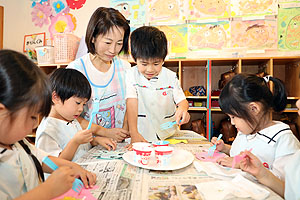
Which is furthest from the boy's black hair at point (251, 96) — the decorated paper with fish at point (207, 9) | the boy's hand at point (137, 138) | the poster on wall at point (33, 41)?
the poster on wall at point (33, 41)

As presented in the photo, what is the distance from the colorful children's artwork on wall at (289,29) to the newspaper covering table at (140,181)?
2.51 meters

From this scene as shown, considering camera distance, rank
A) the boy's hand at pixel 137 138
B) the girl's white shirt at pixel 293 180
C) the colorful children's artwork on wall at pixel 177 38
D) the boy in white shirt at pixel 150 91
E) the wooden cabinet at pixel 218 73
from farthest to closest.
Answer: the colorful children's artwork on wall at pixel 177 38
the wooden cabinet at pixel 218 73
the boy in white shirt at pixel 150 91
the boy's hand at pixel 137 138
the girl's white shirt at pixel 293 180

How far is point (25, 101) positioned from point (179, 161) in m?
0.55

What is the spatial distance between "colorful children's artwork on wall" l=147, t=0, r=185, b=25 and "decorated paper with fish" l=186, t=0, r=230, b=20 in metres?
0.10

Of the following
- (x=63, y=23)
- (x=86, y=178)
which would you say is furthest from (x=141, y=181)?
(x=63, y=23)

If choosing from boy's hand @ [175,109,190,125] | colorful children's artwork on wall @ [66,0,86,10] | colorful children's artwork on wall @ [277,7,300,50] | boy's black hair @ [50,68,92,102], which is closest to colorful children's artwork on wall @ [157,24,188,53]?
colorful children's artwork on wall @ [277,7,300,50]

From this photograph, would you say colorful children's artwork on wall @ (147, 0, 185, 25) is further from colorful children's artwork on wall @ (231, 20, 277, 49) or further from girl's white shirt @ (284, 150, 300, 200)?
girl's white shirt @ (284, 150, 300, 200)

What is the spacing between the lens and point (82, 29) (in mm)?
3205

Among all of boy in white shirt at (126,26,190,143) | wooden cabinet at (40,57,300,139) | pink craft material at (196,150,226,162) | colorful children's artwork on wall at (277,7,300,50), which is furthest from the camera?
colorful children's artwork on wall at (277,7,300,50)

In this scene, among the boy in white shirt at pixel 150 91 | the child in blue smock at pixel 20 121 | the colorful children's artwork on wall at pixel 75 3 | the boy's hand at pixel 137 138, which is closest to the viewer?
the child in blue smock at pixel 20 121

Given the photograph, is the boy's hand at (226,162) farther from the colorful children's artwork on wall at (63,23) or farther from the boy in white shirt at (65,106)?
the colorful children's artwork on wall at (63,23)

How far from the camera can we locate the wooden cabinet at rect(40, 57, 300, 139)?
247 centimetres

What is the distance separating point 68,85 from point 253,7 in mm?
2512

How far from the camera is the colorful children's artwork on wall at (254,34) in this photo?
262 centimetres
